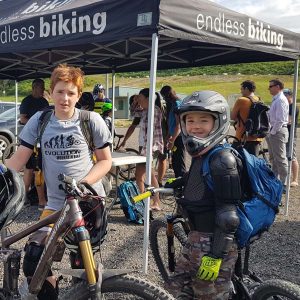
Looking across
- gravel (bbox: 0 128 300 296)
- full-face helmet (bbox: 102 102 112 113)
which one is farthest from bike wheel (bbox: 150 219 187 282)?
full-face helmet (bbox: 102 102 112 113)

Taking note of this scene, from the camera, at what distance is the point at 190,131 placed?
2.52 metres

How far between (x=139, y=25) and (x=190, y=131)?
173cm

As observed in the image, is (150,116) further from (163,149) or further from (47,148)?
(163,149)

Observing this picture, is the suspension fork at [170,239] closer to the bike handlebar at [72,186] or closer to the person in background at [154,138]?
the bike handlebar at [72,186]

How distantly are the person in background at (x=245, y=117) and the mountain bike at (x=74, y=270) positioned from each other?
4.69 metres

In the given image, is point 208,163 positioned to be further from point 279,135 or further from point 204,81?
point 204,81

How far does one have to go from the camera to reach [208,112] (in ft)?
8.02

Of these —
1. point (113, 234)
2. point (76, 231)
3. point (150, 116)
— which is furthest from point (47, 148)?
point (113, 234)

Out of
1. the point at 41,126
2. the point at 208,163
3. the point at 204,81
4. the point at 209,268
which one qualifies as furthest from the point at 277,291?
the point at 204,81

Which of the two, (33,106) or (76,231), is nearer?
(76,231)

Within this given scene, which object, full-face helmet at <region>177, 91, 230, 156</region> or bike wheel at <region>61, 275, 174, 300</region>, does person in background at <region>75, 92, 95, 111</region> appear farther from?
bike wheel at <region>61, 275, 174, 300</region>

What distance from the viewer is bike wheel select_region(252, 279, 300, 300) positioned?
8.06 feet

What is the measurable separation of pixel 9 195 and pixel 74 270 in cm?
51

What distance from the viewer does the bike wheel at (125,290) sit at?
205 cm
